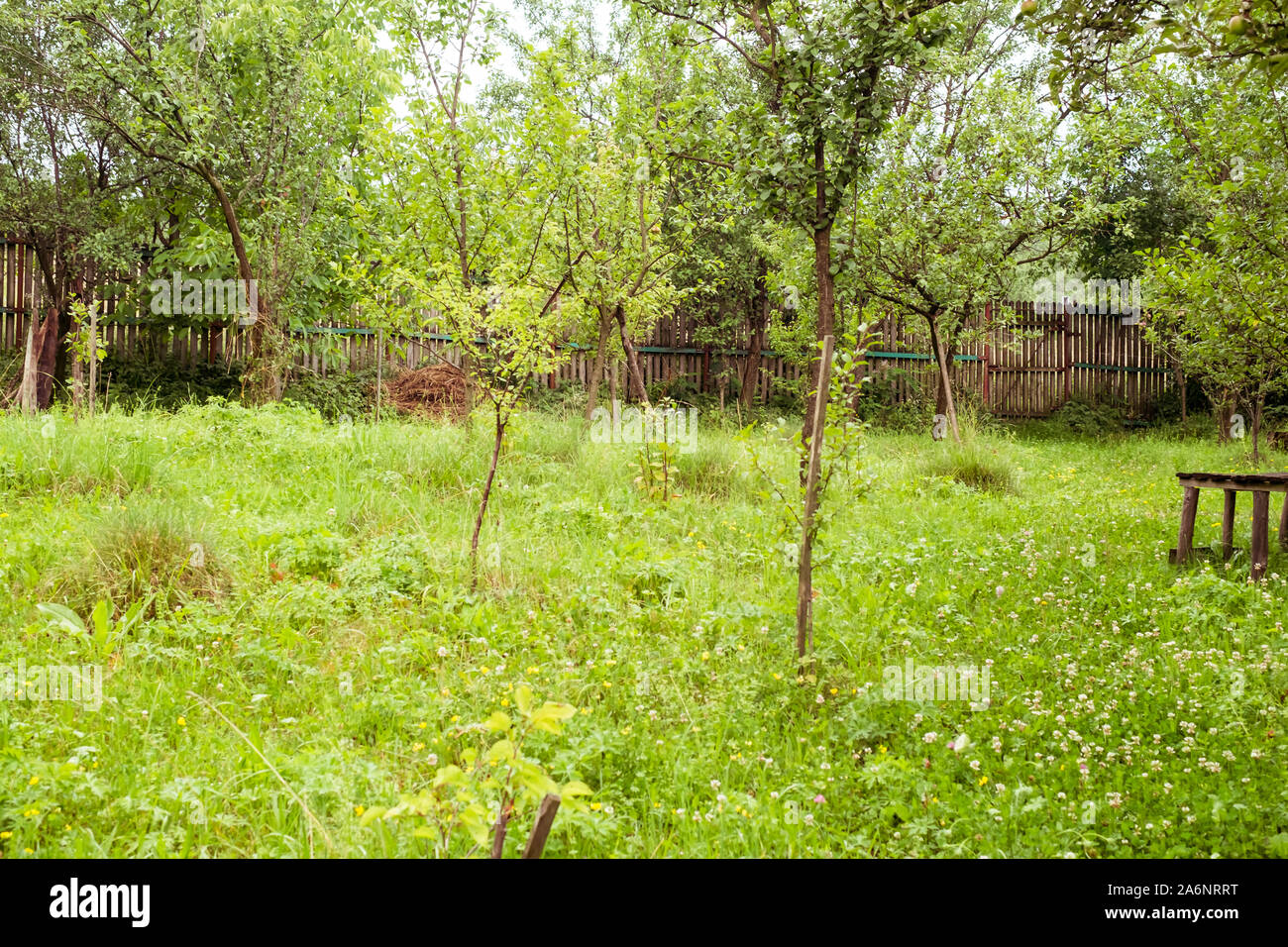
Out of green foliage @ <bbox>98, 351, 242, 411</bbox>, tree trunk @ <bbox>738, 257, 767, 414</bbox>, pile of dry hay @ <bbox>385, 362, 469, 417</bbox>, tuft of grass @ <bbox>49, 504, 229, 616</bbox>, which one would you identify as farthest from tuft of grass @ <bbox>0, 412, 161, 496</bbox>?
tree trunk @ <bbox>738, 257, 767, 414</bbox>

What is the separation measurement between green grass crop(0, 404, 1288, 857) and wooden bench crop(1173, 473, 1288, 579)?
0.17 metres

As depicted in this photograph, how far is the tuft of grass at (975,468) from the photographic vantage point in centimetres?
829

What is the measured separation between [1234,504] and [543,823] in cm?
563

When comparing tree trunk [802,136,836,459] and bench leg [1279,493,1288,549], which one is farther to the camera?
bench leg [1279,493,1288,549]

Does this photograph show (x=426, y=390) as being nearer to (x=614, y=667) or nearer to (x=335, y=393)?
(x=335, y=393)

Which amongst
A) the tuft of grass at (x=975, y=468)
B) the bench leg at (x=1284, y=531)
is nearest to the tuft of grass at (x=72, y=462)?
the tuft of grass at (x=975, y=468)

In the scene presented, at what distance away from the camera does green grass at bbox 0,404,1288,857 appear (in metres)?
2.77

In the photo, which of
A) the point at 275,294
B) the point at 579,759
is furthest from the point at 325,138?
the point at 579,759

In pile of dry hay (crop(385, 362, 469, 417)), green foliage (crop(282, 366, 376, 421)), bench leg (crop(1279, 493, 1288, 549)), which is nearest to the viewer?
bench leg (crop(1279, 493, 1288, 549))

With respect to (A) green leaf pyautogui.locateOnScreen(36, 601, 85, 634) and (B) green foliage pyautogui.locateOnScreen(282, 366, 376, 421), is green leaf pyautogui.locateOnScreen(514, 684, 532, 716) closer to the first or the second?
(A) green leaf pyautogui.locateOnScreen(36, 601, 85, 634)

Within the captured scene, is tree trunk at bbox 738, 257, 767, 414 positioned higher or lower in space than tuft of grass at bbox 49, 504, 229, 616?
higher

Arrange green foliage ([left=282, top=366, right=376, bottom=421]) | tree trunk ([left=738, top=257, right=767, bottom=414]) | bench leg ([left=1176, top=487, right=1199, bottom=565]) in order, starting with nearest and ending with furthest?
1. bench leg ([left=1176, top=487, right=1199, bottom=565])
2. green foliage ([left=282, top=366, right=376, bottom=421])
3. tree trunk ([left=738, top=257, right=767, bottom=414])

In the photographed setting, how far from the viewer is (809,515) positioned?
12.7 feet

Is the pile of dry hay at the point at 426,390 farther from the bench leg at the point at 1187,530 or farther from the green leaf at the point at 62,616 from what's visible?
the bench leg at the point at 1187,530
